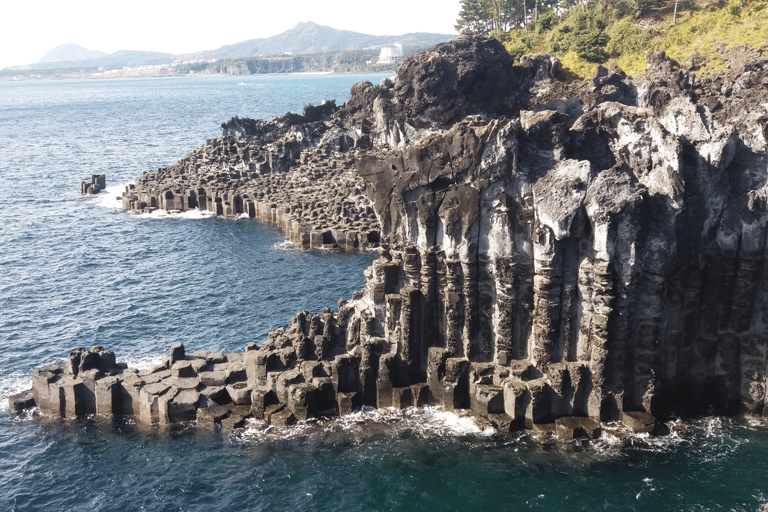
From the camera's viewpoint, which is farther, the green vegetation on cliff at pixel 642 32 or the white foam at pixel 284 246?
the green vegetation on cliff at pixel 642 32

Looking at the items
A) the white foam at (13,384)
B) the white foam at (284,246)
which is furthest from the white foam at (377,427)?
the white foam at (284,246)

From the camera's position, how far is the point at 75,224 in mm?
98188

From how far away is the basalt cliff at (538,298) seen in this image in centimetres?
3997

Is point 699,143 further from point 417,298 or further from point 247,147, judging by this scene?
point 247,147

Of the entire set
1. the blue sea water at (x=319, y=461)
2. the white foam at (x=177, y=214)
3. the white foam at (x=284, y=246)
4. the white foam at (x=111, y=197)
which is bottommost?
the blue sea water at (x=319, y=461)

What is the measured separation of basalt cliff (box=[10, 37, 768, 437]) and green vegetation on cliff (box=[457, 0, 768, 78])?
78156 mm

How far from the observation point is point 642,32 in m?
127

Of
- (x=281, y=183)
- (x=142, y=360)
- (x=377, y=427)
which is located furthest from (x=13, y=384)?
(x=281, y=183)

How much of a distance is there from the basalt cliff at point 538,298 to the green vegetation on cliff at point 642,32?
256 feet

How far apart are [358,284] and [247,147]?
55847mm

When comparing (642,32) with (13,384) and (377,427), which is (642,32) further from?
(13,384)

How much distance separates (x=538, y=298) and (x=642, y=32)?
334ft

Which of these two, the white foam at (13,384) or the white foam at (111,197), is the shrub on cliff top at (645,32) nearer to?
the white foam at (111,197)

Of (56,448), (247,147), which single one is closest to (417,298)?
(56,448)
